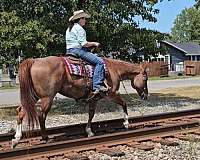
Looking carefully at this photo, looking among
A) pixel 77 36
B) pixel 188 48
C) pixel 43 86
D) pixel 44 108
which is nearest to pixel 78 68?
pixel 77 36

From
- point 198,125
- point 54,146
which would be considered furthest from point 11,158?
point 198,125

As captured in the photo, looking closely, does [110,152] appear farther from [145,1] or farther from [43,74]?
[145,1]

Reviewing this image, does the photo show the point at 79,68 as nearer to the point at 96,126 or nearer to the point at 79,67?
the point at 79,67

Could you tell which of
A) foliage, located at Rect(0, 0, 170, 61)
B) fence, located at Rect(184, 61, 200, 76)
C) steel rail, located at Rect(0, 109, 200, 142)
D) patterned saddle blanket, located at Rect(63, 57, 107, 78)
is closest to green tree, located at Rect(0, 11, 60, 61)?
foliage, located at Rect(0, 0, 170, 61)

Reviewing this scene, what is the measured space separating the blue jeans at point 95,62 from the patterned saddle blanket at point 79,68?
119mm

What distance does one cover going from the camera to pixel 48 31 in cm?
1484

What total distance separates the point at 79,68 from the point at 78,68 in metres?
0.02

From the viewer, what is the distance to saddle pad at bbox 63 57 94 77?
999 cm

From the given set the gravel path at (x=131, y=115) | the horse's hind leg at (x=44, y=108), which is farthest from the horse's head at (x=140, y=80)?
the horse's hind leg at (x=44, y=108)

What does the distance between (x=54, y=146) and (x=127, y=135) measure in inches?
75.6

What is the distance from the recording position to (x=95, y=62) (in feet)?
33.5

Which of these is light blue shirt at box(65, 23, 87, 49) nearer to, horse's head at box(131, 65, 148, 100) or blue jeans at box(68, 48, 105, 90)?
blue jeans at box(68, 48, 105, 90)

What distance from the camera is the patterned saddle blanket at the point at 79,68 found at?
32.8ft

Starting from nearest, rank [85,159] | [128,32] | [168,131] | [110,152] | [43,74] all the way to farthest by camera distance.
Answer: [85,159] → [110,152] → [43,74] → [168,131] → [128,32]
